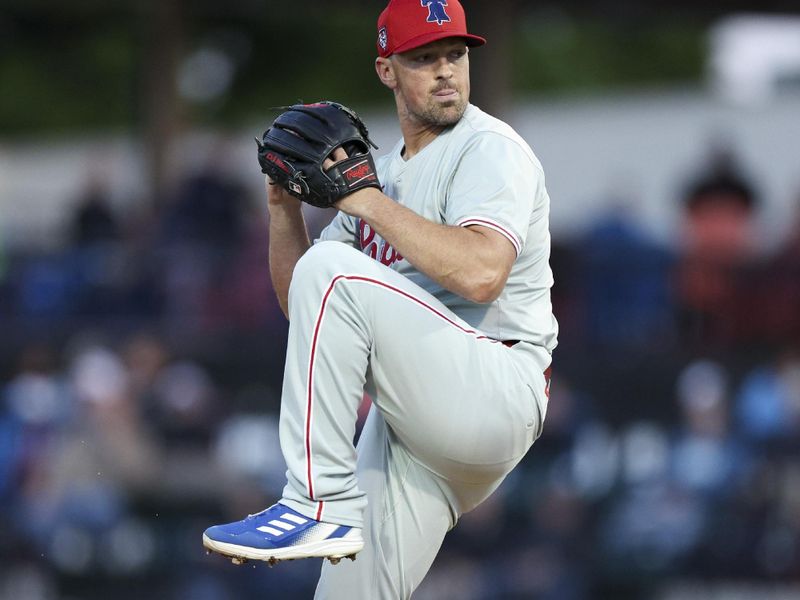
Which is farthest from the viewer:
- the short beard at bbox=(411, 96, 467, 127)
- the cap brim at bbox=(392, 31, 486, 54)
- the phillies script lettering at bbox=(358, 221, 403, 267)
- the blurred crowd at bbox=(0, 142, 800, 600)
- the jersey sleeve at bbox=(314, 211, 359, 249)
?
the blurred crowd at bbox=(0, 142, 800, 600)

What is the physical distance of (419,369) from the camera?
3.96 meters

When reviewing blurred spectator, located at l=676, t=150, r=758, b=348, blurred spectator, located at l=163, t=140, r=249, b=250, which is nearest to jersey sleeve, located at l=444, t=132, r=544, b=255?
blurred spectator, located at l=676, t=150, r=758, b=348

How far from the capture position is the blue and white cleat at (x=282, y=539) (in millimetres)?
3830

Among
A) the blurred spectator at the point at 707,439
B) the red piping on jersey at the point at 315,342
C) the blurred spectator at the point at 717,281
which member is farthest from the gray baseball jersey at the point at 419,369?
the blurred spectator at the point at 717,281

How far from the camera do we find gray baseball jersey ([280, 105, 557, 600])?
393cm

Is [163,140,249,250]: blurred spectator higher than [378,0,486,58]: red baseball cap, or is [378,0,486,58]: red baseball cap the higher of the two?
[378,0,486,58]: red baseball cap

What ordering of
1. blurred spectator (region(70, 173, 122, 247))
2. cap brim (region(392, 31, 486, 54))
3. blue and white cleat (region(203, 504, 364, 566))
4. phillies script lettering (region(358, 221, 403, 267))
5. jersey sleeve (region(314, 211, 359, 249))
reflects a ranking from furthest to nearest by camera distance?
blurred spectator (region(70, 173, 122, 247)) < jersey sleeve (region(314, 211, 359, 249)) < phillies script lettering (region(358, 221, 403, 267)) < cap brim (region(392, 31, 486, 54)) < blue and white cleat (region(203, 504, 364, 566))

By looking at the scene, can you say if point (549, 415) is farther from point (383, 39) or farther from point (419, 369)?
point (419, 369)

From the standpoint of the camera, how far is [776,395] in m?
9.15

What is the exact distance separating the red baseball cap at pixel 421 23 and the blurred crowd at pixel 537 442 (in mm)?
5326

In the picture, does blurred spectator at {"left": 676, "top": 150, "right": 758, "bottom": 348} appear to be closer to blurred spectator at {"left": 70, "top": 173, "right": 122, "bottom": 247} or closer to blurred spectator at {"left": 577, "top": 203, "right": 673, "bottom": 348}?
blurred spectator at {"left": 577, "top": 203, "right": 673, "bottom": 348}

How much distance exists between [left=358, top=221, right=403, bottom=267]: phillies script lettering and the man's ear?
1.42ft

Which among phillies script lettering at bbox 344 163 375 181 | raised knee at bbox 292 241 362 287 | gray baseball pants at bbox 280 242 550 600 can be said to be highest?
phillies script lettering at bbox 344 163 375 181

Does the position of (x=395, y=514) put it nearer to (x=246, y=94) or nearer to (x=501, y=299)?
(x=501, y=299)
